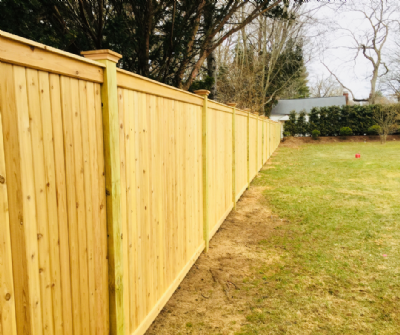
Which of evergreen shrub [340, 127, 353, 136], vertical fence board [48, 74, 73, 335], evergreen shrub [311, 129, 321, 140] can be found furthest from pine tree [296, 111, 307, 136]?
vertical fence board [48, 74, 73, 335]

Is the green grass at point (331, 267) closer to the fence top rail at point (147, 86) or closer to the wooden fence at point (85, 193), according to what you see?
the wooden fence at point (85, 193)

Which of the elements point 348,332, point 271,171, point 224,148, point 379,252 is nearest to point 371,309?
point 348,332

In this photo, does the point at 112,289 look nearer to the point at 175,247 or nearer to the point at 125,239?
the point at 125,239

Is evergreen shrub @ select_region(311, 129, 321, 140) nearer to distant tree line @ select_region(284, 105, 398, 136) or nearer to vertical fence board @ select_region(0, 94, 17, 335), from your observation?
distant tree line @ select_region(284, 105, 398, 136)

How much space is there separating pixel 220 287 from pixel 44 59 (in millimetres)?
2794

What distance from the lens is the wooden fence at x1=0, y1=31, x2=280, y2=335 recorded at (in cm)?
125

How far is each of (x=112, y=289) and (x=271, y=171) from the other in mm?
10377

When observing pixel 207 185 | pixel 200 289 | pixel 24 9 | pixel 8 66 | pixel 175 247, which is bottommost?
pixel 200 289

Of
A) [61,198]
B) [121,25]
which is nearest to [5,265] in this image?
[61,198]

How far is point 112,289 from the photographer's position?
1.96 metres

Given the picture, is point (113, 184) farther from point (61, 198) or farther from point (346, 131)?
point (346, 131)

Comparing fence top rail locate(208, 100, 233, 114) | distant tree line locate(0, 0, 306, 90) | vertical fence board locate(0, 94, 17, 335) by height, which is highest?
distant tree line locate(0, 0, 306, 90)

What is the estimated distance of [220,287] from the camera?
11.3 ft

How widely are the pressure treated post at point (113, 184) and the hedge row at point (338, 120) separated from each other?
28.7 meters
